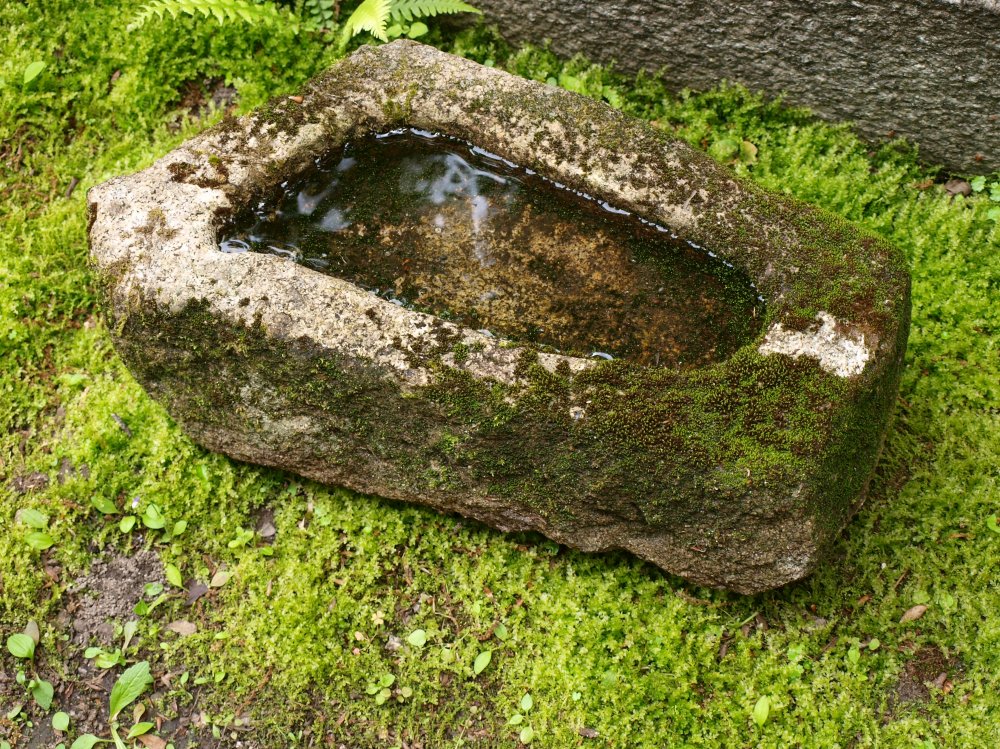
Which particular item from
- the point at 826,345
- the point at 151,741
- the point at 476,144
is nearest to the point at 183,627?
the point at 151,741

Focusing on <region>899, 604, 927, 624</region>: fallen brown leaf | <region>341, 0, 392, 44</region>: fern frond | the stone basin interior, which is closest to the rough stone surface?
<region>341, 0, 392, 44</region>: fern frond

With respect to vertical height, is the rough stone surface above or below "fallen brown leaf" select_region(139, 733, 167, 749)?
above

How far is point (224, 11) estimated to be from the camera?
4.70 metres

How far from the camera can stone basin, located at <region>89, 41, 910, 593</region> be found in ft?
10.9

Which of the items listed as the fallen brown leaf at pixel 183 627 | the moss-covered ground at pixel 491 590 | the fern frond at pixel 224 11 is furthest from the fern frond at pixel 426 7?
the fallen brown leaf at pixel 183 627

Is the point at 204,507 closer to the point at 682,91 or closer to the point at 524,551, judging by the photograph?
the point at 524,551

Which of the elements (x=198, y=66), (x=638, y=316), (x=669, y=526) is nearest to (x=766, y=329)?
(x=638, y=316)

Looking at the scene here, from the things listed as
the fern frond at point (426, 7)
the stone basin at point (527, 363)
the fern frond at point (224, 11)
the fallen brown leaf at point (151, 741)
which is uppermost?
the fern frond at point (426, 7)

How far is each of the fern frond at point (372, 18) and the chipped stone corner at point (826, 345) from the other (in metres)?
2.44

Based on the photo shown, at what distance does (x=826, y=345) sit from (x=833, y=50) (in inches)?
78.3

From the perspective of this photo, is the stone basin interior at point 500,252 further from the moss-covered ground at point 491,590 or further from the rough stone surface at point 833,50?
the rough stone surface at point 833,50

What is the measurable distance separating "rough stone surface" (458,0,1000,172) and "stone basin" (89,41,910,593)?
42.9 inches

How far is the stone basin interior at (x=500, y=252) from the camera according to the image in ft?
12.3

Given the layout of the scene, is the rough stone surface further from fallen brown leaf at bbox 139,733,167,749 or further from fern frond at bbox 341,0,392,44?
fallen brown leaf at bbox 139,733,167,749
